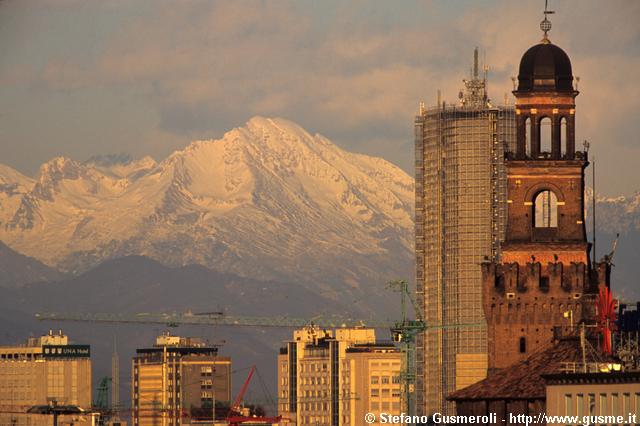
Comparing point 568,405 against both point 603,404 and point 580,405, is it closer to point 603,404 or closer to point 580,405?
point 580,405

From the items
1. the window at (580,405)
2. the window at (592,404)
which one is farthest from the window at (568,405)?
the window at (592,404)

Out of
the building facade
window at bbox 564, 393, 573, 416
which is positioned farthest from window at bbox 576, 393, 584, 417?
window at bbox 564, 393, 573, 416

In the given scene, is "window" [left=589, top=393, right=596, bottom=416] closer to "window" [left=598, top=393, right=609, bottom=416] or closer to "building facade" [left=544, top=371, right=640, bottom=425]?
"building facade" [left=544, top=371, right=640, bottom=425]

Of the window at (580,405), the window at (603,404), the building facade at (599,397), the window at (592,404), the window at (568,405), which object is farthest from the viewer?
the window at (568,405)

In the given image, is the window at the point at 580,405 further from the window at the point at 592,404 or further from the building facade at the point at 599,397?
the window at the point at 592,404

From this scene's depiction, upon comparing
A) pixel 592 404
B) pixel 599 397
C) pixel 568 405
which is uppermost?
pixel 599 397

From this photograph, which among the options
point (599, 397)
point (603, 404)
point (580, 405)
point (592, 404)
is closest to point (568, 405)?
point (580, 405)

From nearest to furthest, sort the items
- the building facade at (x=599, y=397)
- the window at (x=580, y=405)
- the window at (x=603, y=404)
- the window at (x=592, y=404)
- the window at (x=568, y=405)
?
the building facade at (x=599, y=397) < the window at (x=603, y=404) < the window at (x=592, y=404) < the window at (x=580, y=405) < the window at (x=568, y=405)

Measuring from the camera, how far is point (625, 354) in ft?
615

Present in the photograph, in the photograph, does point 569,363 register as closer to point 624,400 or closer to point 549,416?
point 549,416

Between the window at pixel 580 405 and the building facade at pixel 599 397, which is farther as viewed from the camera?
the window at pixel 580 405

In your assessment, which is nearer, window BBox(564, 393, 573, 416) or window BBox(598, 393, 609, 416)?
window BBox(598, 393, 609, 416)

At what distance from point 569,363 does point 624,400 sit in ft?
118

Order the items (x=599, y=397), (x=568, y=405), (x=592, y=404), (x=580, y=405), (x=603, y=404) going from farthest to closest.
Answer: (x=568, y=405) → (x=580, y=405) → (x=592, y=404) → (x=599, y=397) → (x=603, y=404)
